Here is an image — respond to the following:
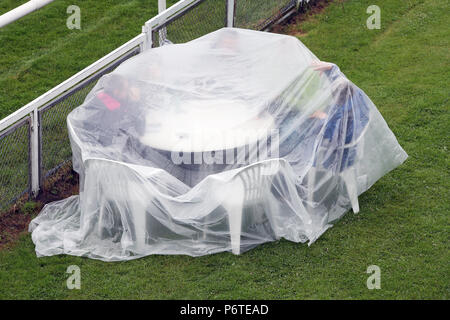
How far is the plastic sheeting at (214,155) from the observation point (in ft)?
25.5

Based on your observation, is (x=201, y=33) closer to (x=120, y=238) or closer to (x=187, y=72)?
(x=187, y=72)

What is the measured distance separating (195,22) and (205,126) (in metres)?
2.68

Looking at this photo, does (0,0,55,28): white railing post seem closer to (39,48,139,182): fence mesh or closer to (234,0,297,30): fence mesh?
(39,48,139,182): fence mesh

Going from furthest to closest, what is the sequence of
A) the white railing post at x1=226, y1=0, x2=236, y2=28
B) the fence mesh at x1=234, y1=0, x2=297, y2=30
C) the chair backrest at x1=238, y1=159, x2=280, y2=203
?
the fence mesh at x1=234, y1=0, x2=297, y2=30 < the white railing post at x1=226, y1=0, x2=236, y2=28 < the chair backrest at x1=238, y1=159, x2=280, y2=203

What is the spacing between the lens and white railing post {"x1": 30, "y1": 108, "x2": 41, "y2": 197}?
844 cm

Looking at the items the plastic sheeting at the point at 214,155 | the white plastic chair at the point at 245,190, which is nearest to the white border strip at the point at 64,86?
the plastic sheeting at the point at 214,155

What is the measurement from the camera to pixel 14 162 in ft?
27.5

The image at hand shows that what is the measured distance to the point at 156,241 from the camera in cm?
788

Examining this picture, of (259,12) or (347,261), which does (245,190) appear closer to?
(347,261)

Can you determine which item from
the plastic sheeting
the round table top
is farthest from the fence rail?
the round table top

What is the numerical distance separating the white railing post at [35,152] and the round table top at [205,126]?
111cm

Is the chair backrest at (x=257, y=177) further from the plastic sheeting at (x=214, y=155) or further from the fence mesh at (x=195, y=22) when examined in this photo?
the fence mesh at (x=195, y=22)

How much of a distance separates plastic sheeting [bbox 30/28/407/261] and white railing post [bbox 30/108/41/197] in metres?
0.33

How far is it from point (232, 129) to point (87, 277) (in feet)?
6.86
